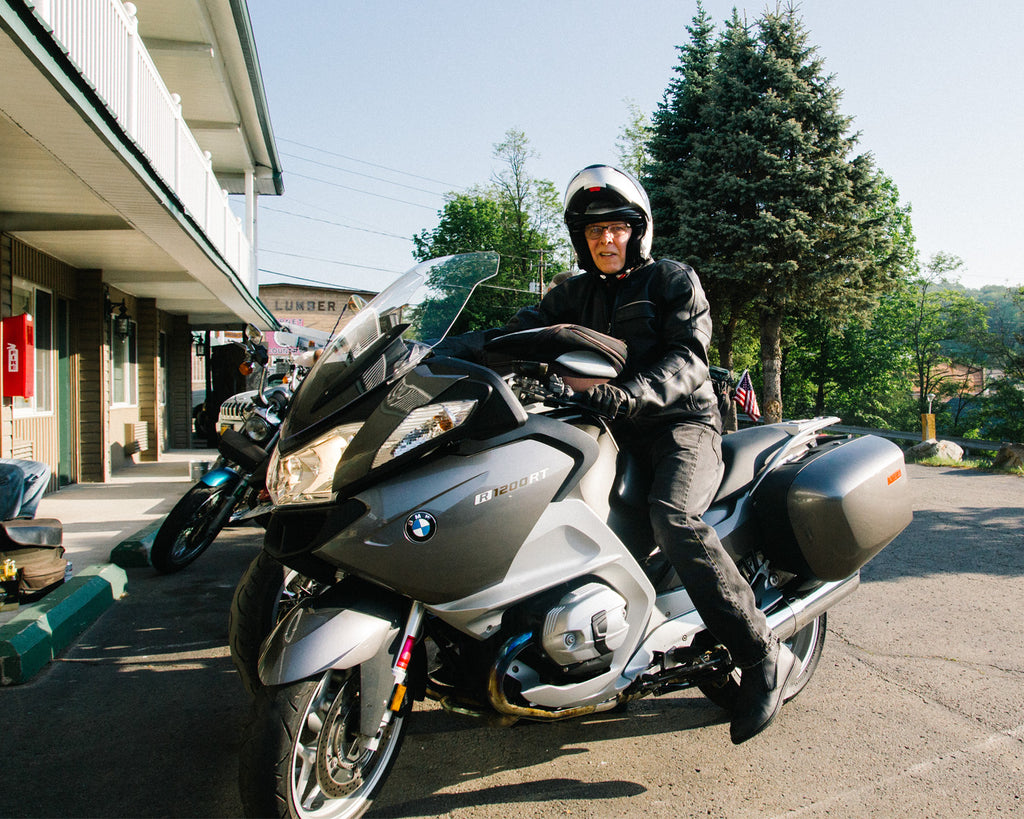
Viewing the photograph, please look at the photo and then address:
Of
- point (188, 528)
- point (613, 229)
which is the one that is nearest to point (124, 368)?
point (188, 528)

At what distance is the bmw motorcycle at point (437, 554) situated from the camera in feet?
6.86

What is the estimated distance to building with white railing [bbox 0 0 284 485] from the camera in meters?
5.04

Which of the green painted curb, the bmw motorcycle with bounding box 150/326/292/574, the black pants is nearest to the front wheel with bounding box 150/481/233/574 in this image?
the bmw motorcycle with bounding box 150/326/292/574

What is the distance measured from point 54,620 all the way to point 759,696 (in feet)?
10.9

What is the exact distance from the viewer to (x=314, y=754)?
6.83 ft

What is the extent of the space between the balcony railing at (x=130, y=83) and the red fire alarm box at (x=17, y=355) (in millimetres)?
1920

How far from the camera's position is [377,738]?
2.23m

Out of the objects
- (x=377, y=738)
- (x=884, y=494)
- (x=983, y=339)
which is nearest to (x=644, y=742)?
(x=377, y=738)

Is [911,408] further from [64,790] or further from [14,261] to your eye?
[64,790]

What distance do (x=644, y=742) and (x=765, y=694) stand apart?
53 cm

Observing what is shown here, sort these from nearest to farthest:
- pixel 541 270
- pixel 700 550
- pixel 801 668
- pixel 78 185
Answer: pixel 700 550
pixel 801 668
pixel 78 185
pixel 541 270

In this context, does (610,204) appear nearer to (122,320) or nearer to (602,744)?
(602,744)

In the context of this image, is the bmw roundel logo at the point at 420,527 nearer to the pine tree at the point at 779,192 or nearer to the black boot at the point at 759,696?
the black boot at the point at 759,696

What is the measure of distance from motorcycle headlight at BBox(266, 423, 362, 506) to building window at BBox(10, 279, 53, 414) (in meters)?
8.36
